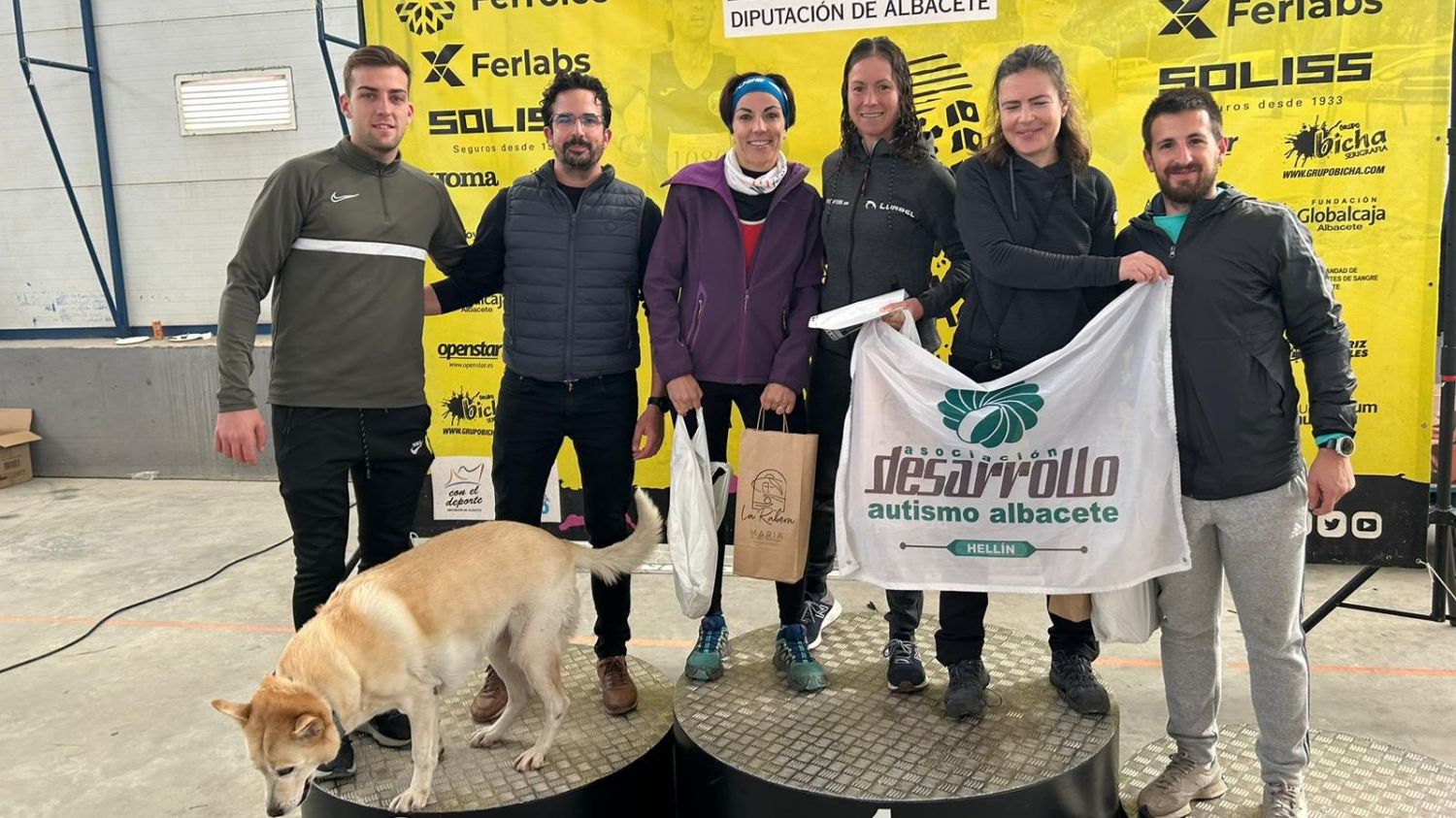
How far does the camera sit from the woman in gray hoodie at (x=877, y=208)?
8.54 ft

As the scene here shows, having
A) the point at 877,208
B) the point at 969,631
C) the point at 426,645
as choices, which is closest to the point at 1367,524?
the point at 969,631

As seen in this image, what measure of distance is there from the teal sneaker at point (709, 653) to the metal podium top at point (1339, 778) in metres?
1.23

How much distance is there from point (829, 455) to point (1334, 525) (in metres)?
3.45

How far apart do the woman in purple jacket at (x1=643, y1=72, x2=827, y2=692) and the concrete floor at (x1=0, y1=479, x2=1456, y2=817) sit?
1.55m

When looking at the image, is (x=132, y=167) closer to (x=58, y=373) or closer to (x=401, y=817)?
(x=58, y=373)

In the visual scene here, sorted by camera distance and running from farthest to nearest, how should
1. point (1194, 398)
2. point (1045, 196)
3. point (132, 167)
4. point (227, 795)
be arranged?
point (132, 167) → point (227, 795) → point (1045, 196) → point (1194, 398)

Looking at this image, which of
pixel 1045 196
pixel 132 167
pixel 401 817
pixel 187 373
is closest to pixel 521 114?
pixel 1045 196

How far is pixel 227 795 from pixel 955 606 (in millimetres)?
2352

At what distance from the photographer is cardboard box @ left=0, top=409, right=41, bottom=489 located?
732cm

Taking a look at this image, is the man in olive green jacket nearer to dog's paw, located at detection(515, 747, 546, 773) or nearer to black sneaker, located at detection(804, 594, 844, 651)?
dog's paw, located at detection(515, 747, 546, 773)

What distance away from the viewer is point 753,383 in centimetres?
278

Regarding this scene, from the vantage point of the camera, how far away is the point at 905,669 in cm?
284

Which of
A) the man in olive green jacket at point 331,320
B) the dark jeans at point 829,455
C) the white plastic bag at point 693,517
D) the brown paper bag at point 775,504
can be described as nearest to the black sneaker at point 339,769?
the man in olive green jacket at point 331,320

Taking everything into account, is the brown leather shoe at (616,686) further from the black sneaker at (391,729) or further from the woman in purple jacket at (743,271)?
the woman in purple jacket at (743,271)
